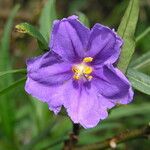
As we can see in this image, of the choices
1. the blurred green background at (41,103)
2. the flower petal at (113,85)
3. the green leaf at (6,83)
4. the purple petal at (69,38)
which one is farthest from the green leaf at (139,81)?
the green leaf at (6,83)

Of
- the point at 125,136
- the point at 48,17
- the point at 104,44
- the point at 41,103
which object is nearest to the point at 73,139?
the point at 125,136

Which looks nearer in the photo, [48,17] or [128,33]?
[128,33]

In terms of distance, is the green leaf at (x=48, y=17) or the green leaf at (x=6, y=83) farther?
the green leaf at (x=6, y=83)

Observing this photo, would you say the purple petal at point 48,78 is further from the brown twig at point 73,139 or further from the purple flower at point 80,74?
the brown twig at point 73,139

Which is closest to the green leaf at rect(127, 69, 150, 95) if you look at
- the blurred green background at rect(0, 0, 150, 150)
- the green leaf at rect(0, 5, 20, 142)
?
the blurred green background at rect(0, 0, 150, 150)

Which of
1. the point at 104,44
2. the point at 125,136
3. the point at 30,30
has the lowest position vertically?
the point at 125,136

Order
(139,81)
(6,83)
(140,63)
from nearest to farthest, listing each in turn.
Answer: (139,81) → (140,63) → (6,83)

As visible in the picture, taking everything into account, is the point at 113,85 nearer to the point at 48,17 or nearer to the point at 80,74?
the point at 80,74
